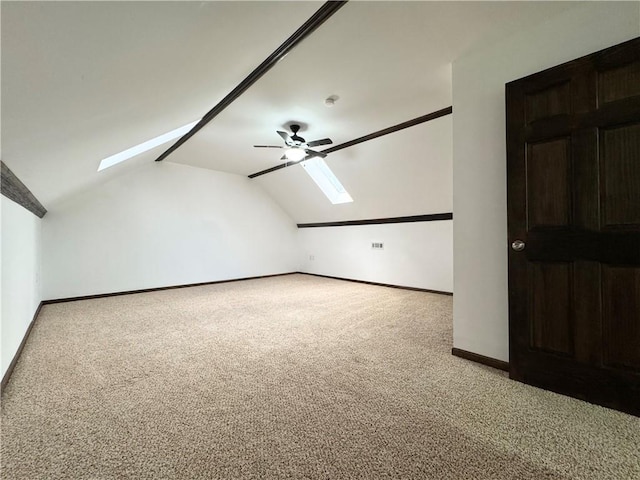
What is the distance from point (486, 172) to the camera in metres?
2.04

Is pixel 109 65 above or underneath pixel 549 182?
above

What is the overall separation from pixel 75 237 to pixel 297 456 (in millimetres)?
4973

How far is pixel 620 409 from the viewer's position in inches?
57.7

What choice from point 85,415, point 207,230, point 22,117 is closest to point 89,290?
point 207,230

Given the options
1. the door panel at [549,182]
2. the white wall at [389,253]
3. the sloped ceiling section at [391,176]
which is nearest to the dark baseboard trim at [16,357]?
the door panel at [549,182]

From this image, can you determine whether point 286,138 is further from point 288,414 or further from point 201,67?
point 288,414

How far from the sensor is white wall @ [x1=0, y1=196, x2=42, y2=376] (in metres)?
1.90

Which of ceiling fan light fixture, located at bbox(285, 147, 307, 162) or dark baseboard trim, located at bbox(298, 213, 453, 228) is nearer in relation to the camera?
ceiling fan light fixture, located at bbox(285, 147, 307, 162)

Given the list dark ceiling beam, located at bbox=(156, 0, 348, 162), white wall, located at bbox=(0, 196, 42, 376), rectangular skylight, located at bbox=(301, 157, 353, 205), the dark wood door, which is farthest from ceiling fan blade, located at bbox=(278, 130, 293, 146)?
white wall, located at bbox=(0, 196, 42, 376)

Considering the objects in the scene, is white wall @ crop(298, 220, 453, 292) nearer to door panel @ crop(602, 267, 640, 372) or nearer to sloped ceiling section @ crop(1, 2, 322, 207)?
door panel @ crop(602, 267, 640, 372)

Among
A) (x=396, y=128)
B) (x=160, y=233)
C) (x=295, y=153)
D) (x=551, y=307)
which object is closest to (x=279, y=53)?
(x=295, y=153)

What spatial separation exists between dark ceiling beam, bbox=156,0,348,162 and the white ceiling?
50 millimetres

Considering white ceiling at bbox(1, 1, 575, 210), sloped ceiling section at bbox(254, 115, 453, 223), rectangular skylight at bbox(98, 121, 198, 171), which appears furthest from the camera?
sloped ceiling section at bbox(254, 115, 453, 223)

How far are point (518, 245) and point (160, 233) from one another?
545cm
